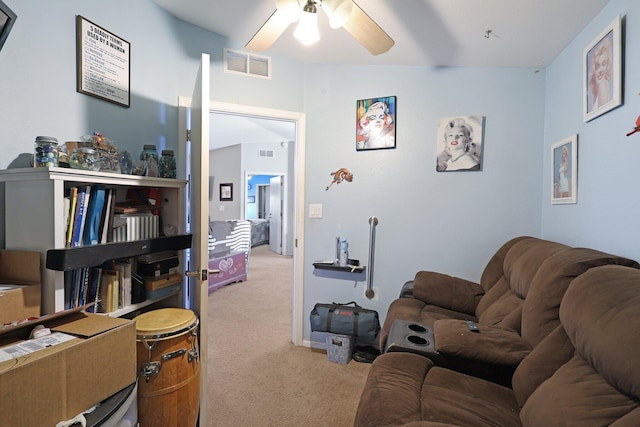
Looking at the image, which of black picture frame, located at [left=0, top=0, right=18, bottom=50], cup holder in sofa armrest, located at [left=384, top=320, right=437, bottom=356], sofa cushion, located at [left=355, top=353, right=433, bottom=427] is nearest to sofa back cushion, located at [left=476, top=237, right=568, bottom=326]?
cup holder in sofa armrest, located at [left=384, top=320, right=437, bottom=356]

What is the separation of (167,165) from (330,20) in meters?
1.21

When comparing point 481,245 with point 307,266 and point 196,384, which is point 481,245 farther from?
point 196,384

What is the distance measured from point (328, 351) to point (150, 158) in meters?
1.96

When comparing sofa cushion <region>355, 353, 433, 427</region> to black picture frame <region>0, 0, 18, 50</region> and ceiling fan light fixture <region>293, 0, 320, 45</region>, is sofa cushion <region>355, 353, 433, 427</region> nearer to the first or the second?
ceiling fan light fixture <region>293, 0, 320, 45</region>

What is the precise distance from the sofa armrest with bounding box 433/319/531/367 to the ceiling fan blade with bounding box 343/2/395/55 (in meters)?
1.45

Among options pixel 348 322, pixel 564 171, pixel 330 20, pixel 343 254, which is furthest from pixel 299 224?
pixel 564 171

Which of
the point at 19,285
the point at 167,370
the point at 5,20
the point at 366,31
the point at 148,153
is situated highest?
the point at 366,31

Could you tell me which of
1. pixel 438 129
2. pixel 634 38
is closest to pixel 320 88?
pixel 438 129

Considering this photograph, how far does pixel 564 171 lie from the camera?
207 centimetres

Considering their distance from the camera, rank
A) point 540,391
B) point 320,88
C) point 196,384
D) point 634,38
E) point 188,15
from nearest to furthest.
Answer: point 540,391
point 634,38
point 196,384
point 188,15
point 320,88

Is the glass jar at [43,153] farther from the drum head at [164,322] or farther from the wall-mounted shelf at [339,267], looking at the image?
the wall-mounted shelf at [339,267]

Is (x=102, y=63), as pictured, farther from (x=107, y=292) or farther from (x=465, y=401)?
(x=465, y=401)

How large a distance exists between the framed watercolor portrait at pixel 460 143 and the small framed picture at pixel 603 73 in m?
0.74

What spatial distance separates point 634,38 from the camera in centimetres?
142
